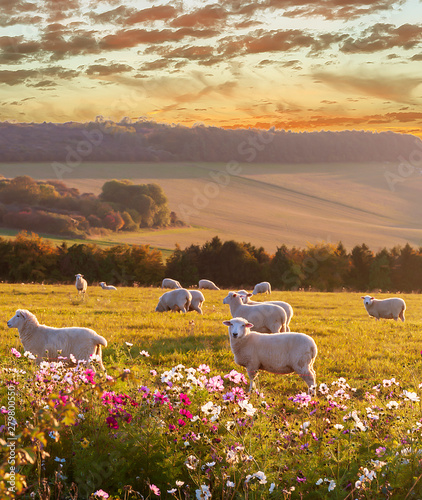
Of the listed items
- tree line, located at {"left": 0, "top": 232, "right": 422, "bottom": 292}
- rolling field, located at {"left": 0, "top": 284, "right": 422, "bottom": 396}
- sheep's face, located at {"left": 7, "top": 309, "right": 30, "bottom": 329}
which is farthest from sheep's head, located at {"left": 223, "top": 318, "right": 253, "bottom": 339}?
tree line, located at {"left": 0, "top": 232, "right": 422, "bottom": 292}

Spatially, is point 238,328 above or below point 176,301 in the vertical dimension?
above

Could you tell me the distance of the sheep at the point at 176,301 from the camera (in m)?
21.3

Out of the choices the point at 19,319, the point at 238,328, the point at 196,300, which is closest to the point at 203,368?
the point at 238,328

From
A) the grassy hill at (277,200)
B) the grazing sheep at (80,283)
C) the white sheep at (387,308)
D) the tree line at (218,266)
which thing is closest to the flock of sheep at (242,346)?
the white sheep at (387,308)

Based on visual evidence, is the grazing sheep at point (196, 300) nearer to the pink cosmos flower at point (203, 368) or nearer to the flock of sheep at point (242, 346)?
the flock of sheep at point (242, 346)

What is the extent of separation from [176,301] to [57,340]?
11.9 meters

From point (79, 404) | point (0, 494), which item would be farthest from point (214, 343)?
point (0, 494)

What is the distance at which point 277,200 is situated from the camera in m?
134

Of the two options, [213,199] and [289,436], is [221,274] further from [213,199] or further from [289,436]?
[213,199]

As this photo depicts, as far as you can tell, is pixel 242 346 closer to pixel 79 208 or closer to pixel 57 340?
pixel 57 340

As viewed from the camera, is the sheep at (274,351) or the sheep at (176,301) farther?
the sheep at (176,301)

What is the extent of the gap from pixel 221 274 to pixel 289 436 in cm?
4814

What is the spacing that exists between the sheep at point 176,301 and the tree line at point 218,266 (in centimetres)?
2615

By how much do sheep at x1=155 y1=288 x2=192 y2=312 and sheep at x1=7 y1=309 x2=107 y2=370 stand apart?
11.4 m
